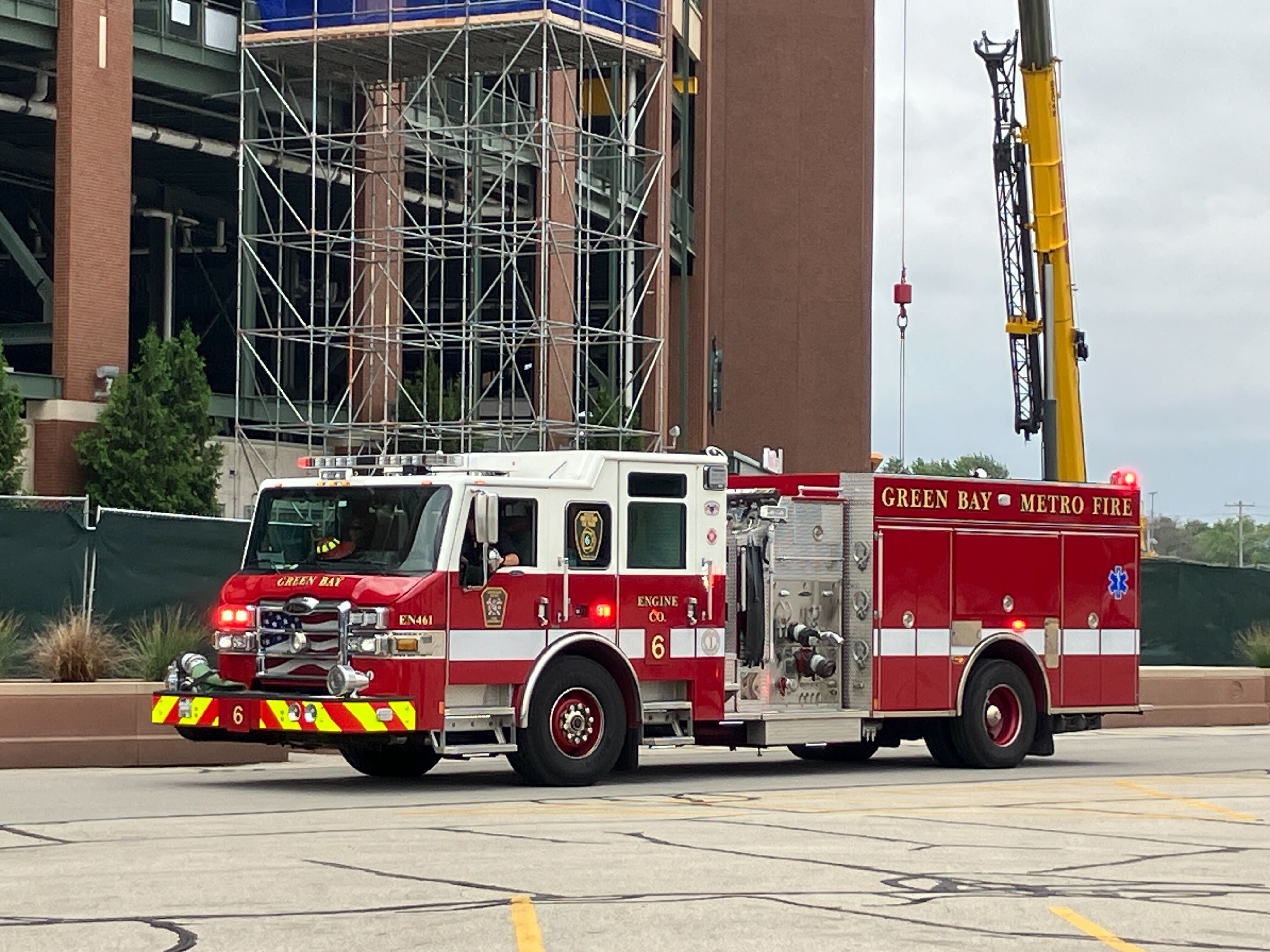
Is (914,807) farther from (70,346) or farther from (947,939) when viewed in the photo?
(70,346)

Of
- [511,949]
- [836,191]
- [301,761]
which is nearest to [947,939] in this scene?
[511,949]

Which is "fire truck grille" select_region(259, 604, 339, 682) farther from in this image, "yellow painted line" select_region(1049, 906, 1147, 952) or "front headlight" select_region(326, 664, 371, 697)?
"yellow painted line" select_region(1049, 906, 1147, 952)

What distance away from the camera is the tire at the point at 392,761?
17.5 m

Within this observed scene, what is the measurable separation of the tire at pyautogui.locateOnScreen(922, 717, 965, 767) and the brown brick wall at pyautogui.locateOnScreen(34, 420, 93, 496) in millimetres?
20158

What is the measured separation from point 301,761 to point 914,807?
23.9ft

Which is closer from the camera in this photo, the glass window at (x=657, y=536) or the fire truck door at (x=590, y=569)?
the fire truck door at (x=590, y=569)

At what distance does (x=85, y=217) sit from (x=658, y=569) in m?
21.7

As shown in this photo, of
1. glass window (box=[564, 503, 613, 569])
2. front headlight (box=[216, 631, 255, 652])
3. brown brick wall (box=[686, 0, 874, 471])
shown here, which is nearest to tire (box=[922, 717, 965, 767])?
glass window (box=[564, 503, 613, 569])

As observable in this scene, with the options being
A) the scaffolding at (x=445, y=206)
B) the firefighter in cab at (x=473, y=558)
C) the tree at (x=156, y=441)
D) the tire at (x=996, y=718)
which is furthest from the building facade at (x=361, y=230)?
the firefighter in cab at (x=473, y=558)

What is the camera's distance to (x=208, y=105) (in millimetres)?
41562

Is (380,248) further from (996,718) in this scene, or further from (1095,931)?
(1095,931)

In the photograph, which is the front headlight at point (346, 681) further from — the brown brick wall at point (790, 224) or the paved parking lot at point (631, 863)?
the brown brick wall at point (790, 224)

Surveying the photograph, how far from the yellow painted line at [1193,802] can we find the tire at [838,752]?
120 inches

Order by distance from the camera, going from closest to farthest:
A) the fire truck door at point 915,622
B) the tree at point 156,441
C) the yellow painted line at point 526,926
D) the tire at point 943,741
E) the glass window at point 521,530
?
the yellow painted line at point 526,926 < the glass window at point 521,530 < the fire truck door at point 915,622 < the tire at point 943,741 < the tree at point 156,441
